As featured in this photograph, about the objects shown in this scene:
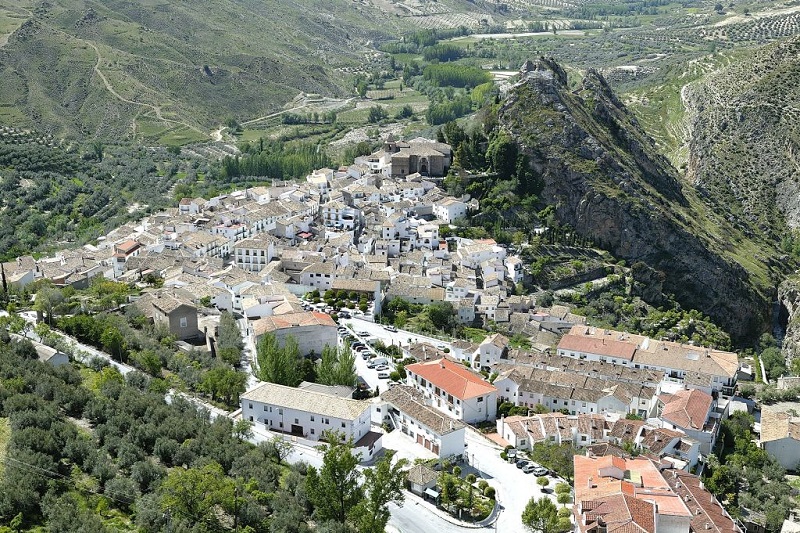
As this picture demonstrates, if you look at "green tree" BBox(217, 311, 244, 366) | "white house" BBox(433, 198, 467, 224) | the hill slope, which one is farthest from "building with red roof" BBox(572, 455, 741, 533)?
the hill slope

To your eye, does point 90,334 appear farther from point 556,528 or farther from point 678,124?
point 678,124

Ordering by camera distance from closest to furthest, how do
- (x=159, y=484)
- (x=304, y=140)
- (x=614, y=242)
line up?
1. (x=159, y=484)
2. (x=614, y=242)
3. (x=304, y=140)

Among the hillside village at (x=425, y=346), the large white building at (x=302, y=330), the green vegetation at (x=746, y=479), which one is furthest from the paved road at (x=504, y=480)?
the large white building at (x=302, y=330)

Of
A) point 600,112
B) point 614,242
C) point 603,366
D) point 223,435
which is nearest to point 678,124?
point 600,112

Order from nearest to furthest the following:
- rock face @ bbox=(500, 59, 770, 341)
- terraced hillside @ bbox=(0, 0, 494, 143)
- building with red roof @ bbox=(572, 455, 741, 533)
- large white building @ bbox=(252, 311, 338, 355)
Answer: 1. building with red roof @ bbox=(572, 455, 741, 533)
2. large white building @ bbox=(252, 311, 338, 355)
3. rock face @ bbox=(500, 59, 770, 341)
4. terraced hillside @ bbox=(0, 0, 494, 143)

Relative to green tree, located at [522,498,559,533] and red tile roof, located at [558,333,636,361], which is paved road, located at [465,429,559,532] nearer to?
green tree, located at [522,498,559,533]

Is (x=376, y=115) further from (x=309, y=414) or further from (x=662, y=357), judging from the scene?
(x=309, y=414)
